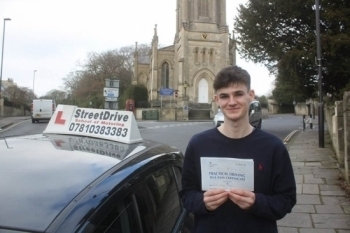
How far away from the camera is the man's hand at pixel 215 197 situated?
179 centimetres

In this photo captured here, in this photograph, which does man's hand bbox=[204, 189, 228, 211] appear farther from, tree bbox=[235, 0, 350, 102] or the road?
tree bbox=[235, 0, 350, 102]

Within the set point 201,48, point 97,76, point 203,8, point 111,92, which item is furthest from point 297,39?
point 97,76

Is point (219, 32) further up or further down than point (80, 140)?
further up

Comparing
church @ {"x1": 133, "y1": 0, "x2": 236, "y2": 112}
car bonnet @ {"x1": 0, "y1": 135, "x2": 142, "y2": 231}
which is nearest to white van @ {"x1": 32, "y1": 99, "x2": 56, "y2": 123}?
church @ {"x1": 133, "y1": 0, "x2": 236, "y2": 112}

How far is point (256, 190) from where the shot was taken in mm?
1870

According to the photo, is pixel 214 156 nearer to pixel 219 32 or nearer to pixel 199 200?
pixel 199 200

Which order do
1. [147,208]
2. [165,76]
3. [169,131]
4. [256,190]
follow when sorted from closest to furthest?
[256,190], [147,208], [169,131], [165,76]

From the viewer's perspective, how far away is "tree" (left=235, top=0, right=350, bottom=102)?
1562 centimetres

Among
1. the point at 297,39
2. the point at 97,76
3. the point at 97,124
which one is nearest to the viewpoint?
the point at 97,124

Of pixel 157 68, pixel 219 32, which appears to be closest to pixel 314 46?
pixel 219 32

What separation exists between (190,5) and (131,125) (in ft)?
Answer: 177

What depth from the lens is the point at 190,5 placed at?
53.7 meters

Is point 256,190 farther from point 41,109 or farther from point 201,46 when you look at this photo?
point 201,46

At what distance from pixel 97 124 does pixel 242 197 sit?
1.72 m
